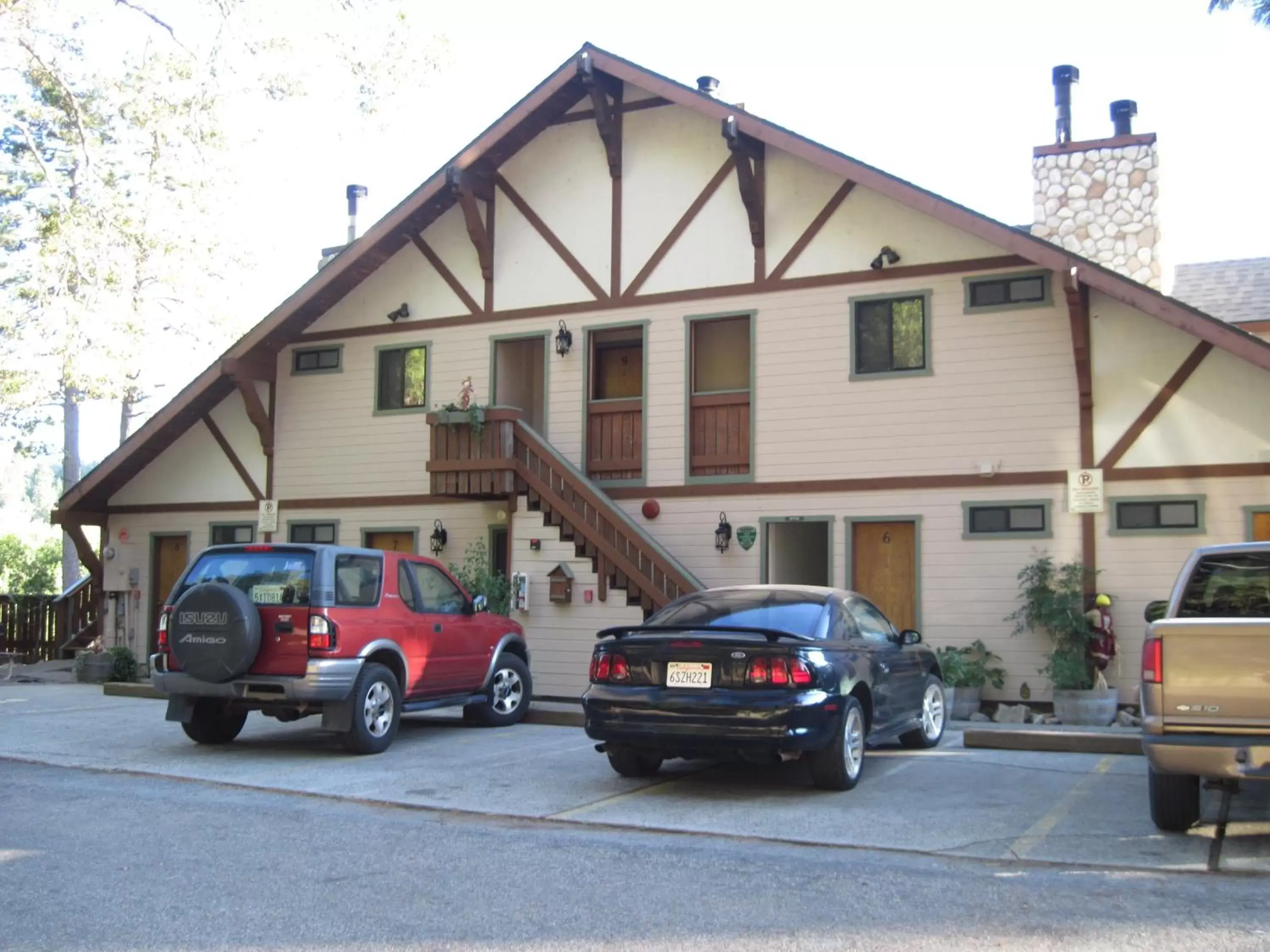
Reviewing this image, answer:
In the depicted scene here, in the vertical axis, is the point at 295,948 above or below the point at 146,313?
below

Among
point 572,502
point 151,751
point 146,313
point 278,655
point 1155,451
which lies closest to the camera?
point 278,655

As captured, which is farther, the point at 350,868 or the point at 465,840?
the point at 465,840

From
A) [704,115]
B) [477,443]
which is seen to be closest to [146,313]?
[477,443]

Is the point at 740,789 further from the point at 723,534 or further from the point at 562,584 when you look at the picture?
the point at 562,584

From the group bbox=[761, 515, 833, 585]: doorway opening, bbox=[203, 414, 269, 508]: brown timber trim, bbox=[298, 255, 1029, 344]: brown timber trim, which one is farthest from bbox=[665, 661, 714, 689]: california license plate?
bbox=[203, 414, 269, 508]: brown timber trim

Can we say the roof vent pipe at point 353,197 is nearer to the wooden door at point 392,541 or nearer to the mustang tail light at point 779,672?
the wooden door at point 392,541

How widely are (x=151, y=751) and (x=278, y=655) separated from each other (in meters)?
1.72

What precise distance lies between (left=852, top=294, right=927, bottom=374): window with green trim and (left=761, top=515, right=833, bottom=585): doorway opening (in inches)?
83.1

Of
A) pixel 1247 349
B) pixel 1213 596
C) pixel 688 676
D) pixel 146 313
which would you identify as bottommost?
pixel 688 676

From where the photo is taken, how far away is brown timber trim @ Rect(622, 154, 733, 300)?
17125 mm

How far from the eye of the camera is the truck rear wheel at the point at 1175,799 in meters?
6.99

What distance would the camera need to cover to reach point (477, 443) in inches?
661

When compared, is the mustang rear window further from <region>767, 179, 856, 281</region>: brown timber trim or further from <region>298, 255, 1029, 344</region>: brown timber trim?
<region>767, 179, 856, 281</region>: brown timber trim

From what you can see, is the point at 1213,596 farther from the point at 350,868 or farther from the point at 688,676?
the point at 350,868
